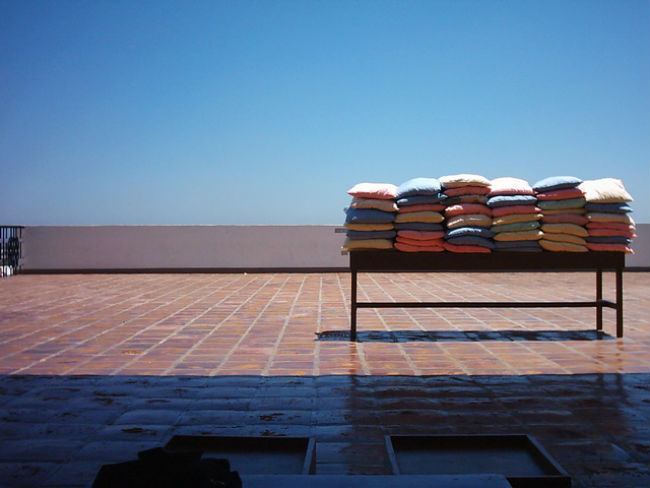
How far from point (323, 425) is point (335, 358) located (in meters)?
1.39

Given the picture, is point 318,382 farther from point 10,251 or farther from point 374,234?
point 10,251

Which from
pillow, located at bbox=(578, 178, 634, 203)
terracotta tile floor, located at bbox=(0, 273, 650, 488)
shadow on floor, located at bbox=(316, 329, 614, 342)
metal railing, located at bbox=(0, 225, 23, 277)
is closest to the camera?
terracotta tile floor, located at bbox=(0, 273, 650, 488)

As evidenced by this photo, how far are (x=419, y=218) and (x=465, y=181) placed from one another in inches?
21.2

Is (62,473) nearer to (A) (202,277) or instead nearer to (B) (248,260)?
(A) (202,277)

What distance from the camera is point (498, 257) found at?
4711mm

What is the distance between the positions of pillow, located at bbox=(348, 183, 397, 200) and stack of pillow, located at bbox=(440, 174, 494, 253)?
0.51m

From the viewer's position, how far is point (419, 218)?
4.64 meters

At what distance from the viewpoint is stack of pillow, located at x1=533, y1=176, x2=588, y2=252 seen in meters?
4.64

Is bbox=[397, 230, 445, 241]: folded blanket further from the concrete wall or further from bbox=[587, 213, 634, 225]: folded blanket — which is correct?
the concrete wall

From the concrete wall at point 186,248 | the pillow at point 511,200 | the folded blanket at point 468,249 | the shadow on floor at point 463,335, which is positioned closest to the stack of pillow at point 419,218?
the folded blanket at point 468,249

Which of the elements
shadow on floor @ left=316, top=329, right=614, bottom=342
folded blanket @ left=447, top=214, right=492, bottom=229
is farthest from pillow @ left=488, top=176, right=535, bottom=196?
shadow on floor @ left=316, top=329, right=614, bottom=342

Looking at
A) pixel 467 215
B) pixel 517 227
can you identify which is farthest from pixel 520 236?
pixel 467 215

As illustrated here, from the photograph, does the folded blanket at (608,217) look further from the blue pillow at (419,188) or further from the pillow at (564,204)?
the blue pillow at (419,188)

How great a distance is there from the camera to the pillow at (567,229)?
15.3ft
